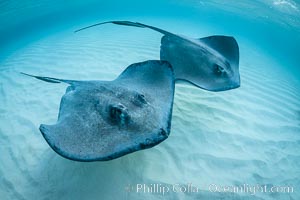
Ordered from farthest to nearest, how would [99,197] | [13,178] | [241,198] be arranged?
[13,178] < [241,198] < [99,197]

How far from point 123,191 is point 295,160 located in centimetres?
364

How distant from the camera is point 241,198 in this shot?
3068mm

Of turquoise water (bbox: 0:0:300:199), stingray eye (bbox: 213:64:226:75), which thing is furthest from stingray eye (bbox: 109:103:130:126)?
stingray eye (bbox: 213:64:226:75)

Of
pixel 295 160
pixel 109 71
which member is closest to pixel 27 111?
pixel 109 71

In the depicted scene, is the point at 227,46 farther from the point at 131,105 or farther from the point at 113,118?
the point at 113,118

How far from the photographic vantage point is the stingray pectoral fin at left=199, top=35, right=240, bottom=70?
4645 mm

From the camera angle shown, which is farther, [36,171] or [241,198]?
[36,171]

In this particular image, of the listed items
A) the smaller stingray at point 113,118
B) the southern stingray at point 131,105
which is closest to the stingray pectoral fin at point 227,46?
the southern stingray at point 131,105

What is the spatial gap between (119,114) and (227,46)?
12.2 ft

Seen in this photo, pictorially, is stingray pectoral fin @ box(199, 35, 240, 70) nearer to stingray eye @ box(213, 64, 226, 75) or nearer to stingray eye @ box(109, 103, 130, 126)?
stingray eye @ box(213, 64, 226, 75)

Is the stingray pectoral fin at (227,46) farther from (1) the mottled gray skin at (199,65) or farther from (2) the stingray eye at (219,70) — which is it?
(2) the stingray eye at (219,70)

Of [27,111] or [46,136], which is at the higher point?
[46,136]

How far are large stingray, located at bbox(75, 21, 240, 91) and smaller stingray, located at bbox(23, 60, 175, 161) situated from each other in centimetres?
49

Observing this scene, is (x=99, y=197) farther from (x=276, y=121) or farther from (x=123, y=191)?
(x=276, y=121)
